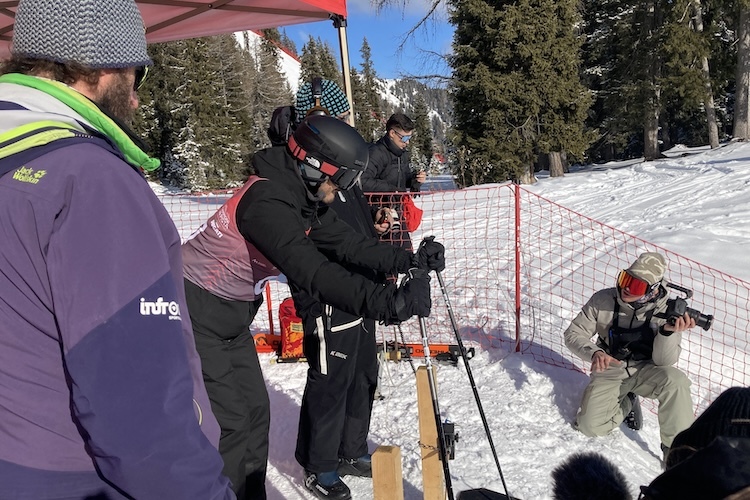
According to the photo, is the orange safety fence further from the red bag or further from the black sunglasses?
the black sunglasses

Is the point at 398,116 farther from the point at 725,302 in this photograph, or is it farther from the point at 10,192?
the point at 10,192

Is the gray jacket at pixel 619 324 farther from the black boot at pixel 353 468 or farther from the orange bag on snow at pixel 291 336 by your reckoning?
the orange bag on snow at pixel 291 336

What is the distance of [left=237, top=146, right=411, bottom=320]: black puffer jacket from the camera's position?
6.58 ft

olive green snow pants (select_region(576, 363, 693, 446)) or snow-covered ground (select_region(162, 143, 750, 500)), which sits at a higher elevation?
olive green snow pants (select_region(576, 363, 693, 446))

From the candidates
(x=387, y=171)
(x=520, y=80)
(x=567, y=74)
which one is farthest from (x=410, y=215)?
(x=567, y=74)

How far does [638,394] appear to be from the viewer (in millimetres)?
3758

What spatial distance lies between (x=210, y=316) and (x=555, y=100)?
18923 millimetres

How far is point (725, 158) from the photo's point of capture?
47.2 feet

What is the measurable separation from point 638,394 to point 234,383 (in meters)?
2.81

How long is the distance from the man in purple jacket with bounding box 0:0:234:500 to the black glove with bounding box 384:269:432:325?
1.04 meters

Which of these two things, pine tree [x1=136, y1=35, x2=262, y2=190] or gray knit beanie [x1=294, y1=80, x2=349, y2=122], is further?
pine tree [x1=136, y1=35, x2=262, y2=190]

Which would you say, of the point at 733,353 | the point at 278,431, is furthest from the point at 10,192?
the point at 733,353

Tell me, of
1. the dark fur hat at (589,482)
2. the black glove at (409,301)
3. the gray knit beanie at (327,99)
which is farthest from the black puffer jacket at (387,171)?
the dark fur hat at (589,482)

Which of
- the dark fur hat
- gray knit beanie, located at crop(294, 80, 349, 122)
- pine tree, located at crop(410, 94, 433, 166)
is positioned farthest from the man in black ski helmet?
pine tree, located at crop(410, 94, 433, 166)
